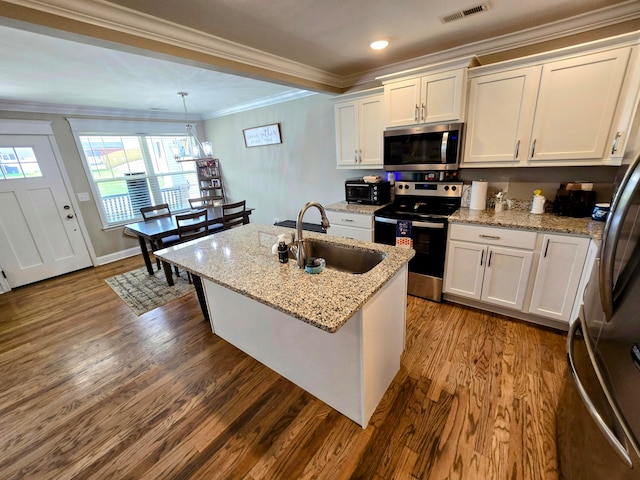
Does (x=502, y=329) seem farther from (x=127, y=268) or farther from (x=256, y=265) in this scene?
(x=127, y=268)

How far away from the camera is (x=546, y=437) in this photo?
4.63 ft

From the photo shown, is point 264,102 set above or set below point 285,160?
above

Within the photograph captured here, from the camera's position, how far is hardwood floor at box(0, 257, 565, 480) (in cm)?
138

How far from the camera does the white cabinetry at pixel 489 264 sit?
7.03ft

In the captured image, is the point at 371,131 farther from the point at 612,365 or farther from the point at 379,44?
the point at 612,365

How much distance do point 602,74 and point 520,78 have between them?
0.48 meters

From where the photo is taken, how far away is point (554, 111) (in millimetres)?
2037

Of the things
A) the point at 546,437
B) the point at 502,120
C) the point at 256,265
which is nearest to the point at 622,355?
the point at 546,437

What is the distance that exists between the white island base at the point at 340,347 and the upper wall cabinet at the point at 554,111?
5.18 feet

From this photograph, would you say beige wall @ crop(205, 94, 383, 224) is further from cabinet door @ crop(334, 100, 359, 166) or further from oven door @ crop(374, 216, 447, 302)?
oven door @ crop(374, 216, 447, 302)

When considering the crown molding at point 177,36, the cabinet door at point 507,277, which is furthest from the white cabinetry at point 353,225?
the crown molding at point 177,36

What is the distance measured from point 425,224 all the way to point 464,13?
5.23ft

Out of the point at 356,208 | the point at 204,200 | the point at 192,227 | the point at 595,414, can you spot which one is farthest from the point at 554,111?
the point at 204,200

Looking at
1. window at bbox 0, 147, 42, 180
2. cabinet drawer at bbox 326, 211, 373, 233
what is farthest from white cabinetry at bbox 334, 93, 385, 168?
window at bbox 0, 147, 42, 180
